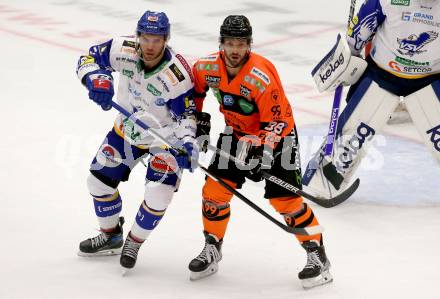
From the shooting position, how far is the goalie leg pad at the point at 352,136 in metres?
5.55

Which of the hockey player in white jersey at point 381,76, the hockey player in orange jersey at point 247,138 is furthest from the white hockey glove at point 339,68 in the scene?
the hockey player in orange jersey at point 247,138

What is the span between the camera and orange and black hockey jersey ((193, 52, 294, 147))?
14.4 ft

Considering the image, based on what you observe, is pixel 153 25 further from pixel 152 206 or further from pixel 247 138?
pixel 152 206

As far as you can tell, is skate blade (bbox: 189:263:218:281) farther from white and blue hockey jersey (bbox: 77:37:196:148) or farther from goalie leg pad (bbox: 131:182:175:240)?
white and blue hockey jersey (bbox: 77:37:196:148)

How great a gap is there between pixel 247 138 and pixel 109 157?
676 millimetres

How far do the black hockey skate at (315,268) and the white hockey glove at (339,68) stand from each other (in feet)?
4.16

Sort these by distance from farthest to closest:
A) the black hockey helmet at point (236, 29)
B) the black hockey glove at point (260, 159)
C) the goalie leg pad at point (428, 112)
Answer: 1. the goalie leg pad at point (428, 112)
2. the black hockey glove at point (260, 159)
3. the black hockey helmet at point (236, 29)

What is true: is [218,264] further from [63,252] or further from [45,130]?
[45,130]

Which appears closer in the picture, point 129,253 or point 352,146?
point 129,253

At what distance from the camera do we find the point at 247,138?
4527mm

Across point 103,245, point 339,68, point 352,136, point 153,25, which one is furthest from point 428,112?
point 103,245

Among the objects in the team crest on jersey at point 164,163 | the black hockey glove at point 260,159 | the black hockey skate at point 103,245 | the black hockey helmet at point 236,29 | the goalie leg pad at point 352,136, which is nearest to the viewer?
the black hockey helmet at point 236,29

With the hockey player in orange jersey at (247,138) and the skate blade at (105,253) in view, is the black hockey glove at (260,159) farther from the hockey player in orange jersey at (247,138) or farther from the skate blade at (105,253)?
the skate blade at (105,253)

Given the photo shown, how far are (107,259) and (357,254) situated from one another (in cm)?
128
